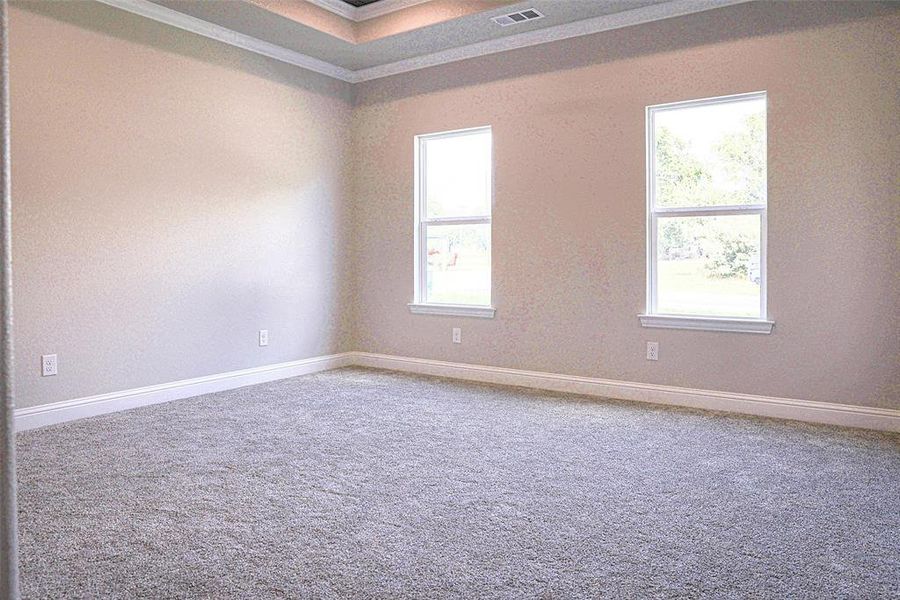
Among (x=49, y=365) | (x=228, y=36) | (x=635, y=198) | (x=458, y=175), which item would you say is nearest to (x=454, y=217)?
(x=458, y=175)

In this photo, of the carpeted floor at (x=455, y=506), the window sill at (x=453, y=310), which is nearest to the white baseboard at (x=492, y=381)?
the carpeted floor at (x=455, y=506)

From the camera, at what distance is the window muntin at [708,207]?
4008 mm

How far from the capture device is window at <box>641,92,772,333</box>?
4.00 metres

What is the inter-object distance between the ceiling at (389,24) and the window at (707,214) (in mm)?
722

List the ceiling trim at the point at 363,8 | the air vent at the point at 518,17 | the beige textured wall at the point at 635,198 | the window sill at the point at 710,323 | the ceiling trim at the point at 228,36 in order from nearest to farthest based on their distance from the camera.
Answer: the beige textured wall at the point at 635,198 → the window sill at the point at 710,323 → the ceiling trim at the point at 228,36 → the air vent at the point at 518,17 → the ceiling trim at the point at 363,8

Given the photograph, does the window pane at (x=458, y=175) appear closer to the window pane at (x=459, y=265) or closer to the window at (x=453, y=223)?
the window at (x=453, y=223)

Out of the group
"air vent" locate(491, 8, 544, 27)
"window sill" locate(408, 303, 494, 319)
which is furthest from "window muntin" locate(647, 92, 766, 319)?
"window sill" locate(408, 303, 494, 319)

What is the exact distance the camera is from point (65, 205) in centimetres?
378

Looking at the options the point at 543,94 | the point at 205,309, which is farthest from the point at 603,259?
the point at 205,309

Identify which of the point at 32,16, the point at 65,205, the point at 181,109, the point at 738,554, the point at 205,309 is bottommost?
the point at 738,554

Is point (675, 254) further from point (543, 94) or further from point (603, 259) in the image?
point (543, 94)

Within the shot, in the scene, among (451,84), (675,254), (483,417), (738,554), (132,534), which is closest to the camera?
(738,554)

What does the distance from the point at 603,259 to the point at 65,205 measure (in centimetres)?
347

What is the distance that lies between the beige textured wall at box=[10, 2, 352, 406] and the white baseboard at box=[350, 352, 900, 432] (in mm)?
965
